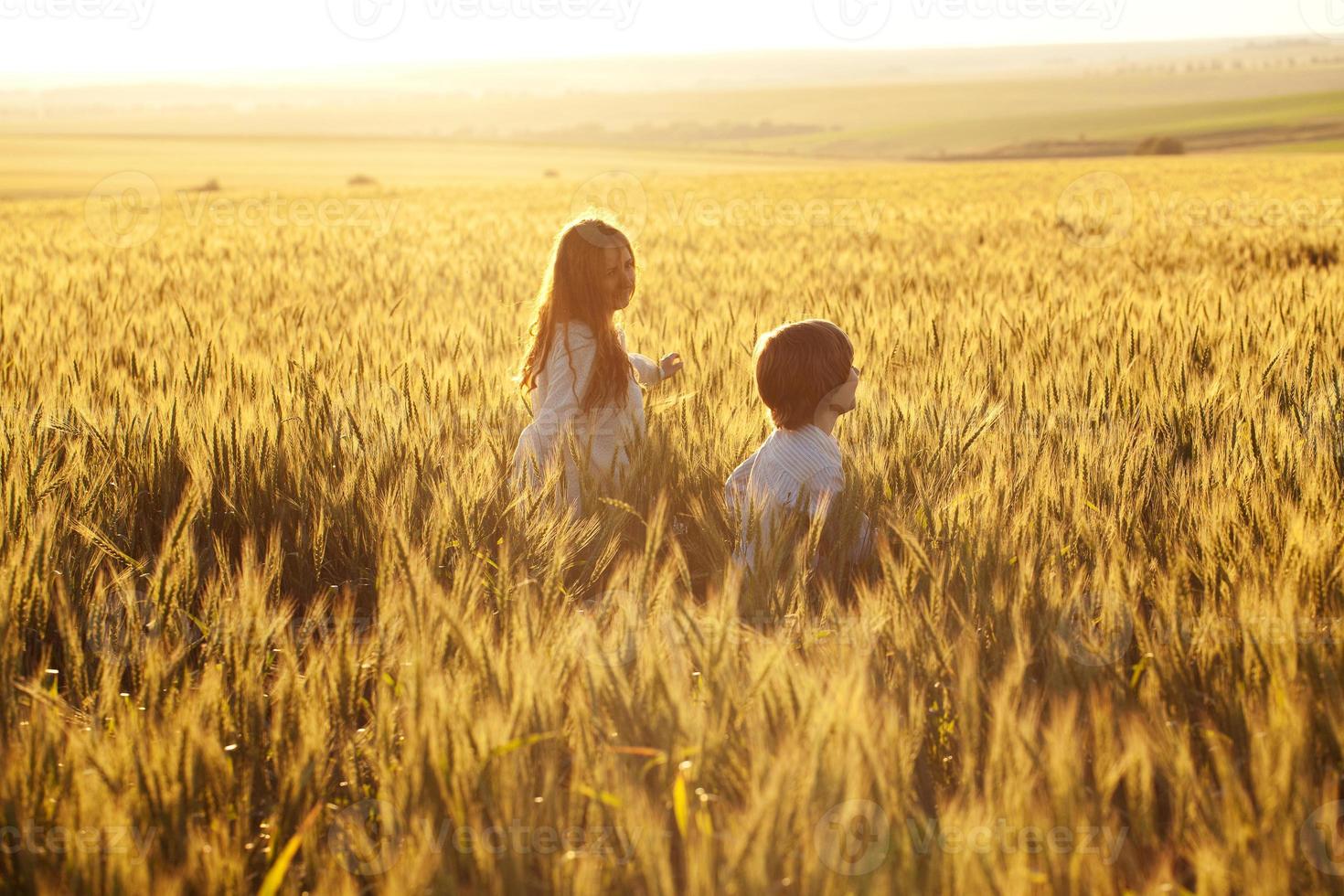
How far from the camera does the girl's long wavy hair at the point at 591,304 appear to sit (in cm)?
279

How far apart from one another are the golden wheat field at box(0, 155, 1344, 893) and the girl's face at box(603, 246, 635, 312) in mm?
318

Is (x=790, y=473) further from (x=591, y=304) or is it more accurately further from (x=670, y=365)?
(x=591, y=304)

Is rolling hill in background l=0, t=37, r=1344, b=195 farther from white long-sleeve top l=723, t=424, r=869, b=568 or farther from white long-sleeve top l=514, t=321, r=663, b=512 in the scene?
white long-sleeve top l=723, t=424, r=869, b=568

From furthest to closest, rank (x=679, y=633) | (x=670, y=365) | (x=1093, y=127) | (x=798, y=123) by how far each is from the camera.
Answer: (x=798, y=123)
(x=1093, y=127)
(x=670, y=365)
(x=679, y=633)

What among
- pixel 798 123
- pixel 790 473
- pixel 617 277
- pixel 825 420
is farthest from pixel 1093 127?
pixel 790 473

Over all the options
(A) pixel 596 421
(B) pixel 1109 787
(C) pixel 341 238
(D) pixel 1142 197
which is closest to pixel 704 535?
(A) pixel 596 421

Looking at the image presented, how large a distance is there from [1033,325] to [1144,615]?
2.50m

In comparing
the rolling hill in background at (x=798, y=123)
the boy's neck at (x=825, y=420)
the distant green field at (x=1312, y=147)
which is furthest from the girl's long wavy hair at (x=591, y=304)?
the distant green field at (x=1312, y=147)

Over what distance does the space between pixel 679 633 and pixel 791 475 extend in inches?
35.2

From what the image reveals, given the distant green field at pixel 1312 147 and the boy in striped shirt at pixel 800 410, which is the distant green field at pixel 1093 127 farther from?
the boy in striped shirt at pixel 800 410

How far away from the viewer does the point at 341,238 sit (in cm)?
1023

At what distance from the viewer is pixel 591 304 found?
2838 millimetres

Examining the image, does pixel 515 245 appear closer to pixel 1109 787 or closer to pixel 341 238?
pixel 341 238

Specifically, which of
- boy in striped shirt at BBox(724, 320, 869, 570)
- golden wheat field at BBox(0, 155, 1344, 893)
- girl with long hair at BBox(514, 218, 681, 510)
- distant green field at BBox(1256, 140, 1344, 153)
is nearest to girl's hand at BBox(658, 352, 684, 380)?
girl with long hair at BBox(514, 218, 681, 510)
